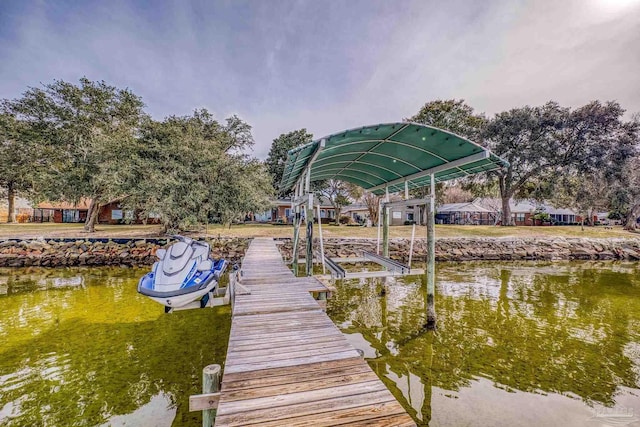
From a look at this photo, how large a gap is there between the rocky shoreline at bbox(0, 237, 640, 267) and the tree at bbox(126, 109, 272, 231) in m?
1.95

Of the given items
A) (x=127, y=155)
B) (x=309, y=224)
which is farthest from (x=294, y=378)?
(x=127, y=155)

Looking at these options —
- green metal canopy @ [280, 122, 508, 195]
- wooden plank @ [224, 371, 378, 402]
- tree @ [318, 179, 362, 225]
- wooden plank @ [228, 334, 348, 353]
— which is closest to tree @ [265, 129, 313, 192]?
tree @ [318, 179, 362, 225]

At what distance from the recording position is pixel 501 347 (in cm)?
539

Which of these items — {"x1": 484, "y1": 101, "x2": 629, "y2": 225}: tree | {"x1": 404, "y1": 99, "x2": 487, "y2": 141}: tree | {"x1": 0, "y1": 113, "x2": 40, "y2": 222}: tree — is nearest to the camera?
{"x1": 0, "y1": 113, "x2": 40, "y2": 222}: tree

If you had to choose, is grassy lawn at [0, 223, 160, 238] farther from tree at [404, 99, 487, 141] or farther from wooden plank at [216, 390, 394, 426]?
tree at [404, 99, 487, 141]

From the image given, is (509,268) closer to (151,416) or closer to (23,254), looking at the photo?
(151,416)

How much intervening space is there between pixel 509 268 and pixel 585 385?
424 inches

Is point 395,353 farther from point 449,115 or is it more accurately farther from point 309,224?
point 449,115

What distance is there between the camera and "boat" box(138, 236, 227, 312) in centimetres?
472

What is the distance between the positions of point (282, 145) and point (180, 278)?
28395 millimetres

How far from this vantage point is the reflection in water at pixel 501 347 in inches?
148

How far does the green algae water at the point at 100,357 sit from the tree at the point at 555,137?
25.4 m

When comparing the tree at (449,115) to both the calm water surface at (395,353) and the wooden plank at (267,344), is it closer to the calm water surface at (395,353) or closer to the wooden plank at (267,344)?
the calm water surface at (395,353)

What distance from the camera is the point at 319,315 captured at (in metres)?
4.28
